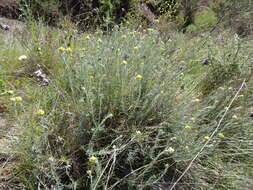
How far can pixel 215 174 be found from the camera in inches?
56.7

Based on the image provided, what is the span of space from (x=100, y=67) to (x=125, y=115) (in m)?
0.39

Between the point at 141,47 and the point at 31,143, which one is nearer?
the point at 31,143

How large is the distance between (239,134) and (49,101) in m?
1.40

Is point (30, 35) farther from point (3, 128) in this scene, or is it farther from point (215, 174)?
point (215, 174)

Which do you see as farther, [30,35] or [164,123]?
[30,35]

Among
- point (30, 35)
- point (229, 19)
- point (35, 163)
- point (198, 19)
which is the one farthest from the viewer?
point (198, 19)

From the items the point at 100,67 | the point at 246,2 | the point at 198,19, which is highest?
the point at 246,2

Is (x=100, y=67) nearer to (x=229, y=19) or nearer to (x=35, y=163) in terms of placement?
(x=35, y=163)

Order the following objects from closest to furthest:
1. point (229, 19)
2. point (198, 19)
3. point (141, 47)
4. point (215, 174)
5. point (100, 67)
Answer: point (215, 174) < point (100, 67) < point (141, 47) < point (229, 19) < point (198, 19)

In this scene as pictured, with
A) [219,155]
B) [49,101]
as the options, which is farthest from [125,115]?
[219,155]

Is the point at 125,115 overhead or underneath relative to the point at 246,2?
underneath

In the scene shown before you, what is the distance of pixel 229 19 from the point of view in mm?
3010

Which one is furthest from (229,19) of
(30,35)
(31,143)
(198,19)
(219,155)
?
(198,19)

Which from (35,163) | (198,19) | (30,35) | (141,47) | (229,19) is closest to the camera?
(35,163)
